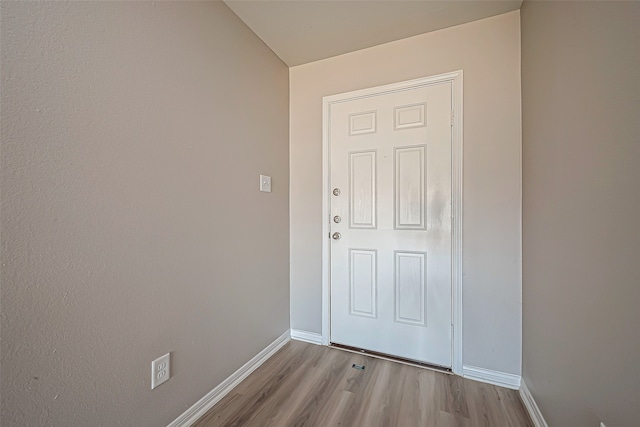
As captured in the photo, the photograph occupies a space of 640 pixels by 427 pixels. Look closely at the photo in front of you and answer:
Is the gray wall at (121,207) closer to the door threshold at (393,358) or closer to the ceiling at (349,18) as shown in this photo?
the ceiling at (349,18)

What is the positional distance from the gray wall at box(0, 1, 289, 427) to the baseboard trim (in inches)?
60.1

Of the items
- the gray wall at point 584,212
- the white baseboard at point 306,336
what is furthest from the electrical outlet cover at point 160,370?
the gray wall at point 584,212

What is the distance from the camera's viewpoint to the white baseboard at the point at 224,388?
131cm

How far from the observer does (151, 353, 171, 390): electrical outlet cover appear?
1.15 metres

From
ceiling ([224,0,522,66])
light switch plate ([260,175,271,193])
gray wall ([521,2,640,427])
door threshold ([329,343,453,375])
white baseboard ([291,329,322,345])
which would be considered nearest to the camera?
gray wall ([521,2,640,427])

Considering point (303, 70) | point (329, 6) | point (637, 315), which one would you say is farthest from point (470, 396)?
point (303, 70)

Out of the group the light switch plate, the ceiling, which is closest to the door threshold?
the light switch plate

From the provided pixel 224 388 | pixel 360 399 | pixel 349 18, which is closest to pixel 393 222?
pixel 360 399

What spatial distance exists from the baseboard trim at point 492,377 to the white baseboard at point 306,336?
110 centimetres

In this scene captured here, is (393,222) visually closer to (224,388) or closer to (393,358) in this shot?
(393,358)

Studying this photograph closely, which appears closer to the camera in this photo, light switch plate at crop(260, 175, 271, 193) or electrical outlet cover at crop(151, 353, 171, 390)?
electrical outlet cover at crop(151, 353, 171, 390)

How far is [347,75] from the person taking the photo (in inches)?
81.0

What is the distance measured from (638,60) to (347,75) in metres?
1.69

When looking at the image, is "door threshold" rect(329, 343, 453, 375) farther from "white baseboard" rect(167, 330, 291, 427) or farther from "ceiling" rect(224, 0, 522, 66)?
"ceiling" rect(224, 0, 522, 66)
